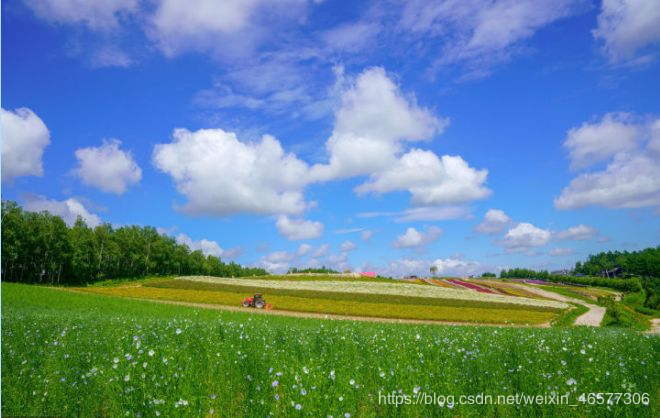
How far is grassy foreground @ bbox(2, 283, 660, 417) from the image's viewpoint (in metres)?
6.34

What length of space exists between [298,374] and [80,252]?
82.9 m

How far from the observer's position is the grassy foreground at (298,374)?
634cm

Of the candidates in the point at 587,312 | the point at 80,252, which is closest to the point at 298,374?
the point at 587,312

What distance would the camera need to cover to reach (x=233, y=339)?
36.3 ft

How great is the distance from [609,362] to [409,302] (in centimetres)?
3693

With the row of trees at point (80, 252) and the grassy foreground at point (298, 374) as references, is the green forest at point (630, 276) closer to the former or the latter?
the grassy foreground at point (298, 374)

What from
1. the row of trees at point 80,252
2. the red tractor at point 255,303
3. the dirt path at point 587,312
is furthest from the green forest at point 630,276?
the row of trees at point 80,252

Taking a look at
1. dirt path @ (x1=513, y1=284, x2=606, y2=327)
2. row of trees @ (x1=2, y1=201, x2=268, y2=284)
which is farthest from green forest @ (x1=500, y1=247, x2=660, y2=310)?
row of trees @ (x1=2, y1=201, x2=268, y2=284)

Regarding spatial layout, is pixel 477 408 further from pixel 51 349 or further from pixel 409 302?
pixel 409 302

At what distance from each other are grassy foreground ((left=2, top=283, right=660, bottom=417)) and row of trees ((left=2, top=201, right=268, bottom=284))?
226 feet

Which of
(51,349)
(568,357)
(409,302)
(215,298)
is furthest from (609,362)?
(215,298)

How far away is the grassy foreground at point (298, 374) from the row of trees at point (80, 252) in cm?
6885

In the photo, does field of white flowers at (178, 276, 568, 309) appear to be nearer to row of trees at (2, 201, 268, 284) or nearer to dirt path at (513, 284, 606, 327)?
dirt path at (513, 284, 606, 327)

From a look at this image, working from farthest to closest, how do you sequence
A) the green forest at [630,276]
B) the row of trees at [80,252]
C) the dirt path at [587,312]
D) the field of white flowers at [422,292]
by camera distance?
1. the row of trees at [80,252]
2. the field of white flowers at [422,292]
3. the green forest at [630,276]
4. the dirt path at [587,312]
